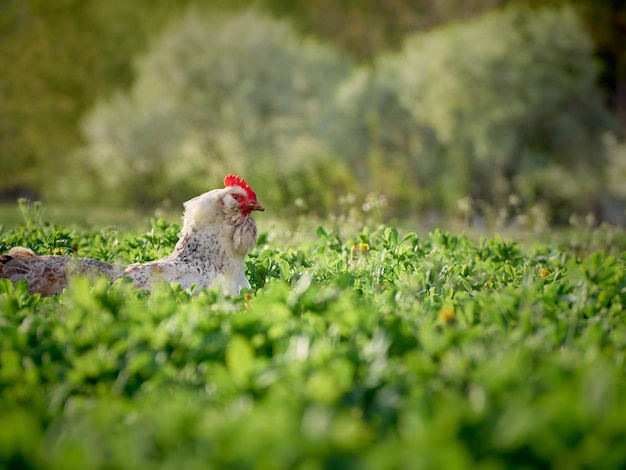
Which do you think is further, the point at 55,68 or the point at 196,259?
the point at 55,68

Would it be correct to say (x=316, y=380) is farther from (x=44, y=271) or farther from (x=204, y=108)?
(x=204, y=108)

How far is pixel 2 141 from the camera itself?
36.6 metres

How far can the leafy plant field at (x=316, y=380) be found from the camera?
1.71m

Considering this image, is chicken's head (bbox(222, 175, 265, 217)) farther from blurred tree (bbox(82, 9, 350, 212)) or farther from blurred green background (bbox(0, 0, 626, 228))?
blurred tree (bbox(82, 9, 350, 212))

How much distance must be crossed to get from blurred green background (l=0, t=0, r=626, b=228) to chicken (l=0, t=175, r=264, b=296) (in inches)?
428

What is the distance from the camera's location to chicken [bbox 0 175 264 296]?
432cm

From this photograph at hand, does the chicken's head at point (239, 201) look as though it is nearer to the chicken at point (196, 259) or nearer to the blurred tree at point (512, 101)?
the chicken at point (196, 259)

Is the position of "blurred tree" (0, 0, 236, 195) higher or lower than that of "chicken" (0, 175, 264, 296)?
higher

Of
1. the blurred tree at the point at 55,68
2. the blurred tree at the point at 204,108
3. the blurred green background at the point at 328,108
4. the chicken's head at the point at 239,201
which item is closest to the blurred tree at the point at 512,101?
the blurred green background at the point at 328,108

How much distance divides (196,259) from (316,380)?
8.71 feet

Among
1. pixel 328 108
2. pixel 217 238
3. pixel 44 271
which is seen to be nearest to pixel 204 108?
pixel 328 108

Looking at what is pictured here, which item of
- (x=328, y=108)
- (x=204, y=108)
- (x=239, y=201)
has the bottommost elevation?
(x=239, y=201)

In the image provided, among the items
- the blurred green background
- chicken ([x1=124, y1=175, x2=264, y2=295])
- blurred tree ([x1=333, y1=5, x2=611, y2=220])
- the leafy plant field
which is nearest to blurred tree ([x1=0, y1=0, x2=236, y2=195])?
the blurred green background

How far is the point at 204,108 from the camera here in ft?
109
